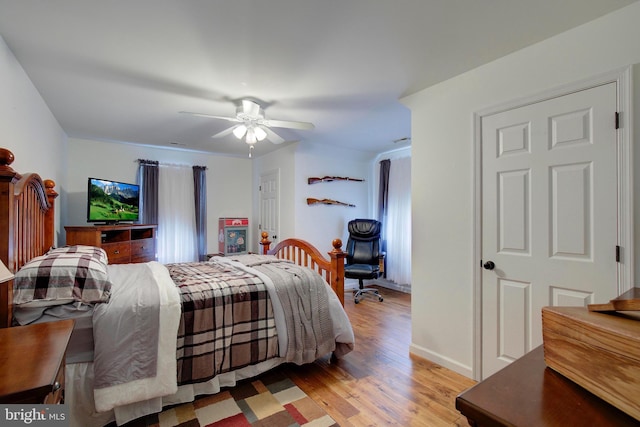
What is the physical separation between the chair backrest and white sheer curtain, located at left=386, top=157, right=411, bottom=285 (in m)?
0.40

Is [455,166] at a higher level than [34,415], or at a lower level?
higher

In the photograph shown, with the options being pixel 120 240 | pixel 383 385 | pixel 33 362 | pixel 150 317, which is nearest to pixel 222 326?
pixel 150 317

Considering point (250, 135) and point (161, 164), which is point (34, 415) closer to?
point (250, 135)

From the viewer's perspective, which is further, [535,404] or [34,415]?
[34,415]

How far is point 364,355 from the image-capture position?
2551 millimetres

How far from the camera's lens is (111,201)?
3.78m

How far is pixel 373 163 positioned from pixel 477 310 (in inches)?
137

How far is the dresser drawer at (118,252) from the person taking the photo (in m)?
3.38

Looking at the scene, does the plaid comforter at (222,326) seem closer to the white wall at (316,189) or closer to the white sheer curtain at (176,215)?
the white wall at (316,189)

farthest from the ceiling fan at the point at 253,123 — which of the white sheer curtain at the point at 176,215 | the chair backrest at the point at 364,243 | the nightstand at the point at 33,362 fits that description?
the white sheer curtain at the point at 176,215

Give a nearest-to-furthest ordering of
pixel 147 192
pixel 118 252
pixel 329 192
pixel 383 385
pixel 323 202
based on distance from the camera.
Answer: pixel 383 385, pixel 118 252, pixel 147 192, pixel 323 202, pixel 329 192

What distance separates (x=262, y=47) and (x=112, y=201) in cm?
315

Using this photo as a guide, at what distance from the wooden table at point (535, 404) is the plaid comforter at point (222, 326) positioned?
1.70 m

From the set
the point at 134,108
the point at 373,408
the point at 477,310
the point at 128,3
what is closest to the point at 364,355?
the point at 373,408
